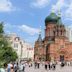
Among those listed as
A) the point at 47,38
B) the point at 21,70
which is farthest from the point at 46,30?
the point at 21,70

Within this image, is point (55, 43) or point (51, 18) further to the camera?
point (51, 18)

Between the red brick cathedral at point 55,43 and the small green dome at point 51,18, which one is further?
the small green dome at point 51,18

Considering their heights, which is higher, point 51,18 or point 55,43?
point 51,18

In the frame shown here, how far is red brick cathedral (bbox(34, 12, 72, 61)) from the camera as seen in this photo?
114 m

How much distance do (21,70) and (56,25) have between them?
316 ft

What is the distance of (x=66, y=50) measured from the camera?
11519 cm

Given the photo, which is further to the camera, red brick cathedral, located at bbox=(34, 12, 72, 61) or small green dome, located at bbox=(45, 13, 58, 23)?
small green dome, located at bbox=(45, 13, 58, 23)

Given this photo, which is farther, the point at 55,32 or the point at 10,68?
the point at 55,32

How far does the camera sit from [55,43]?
116 metres

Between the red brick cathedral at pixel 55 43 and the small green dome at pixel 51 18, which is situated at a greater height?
the small green dome at pixel 51 18

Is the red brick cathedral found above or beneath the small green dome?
beneath

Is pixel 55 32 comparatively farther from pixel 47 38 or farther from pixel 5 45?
pixel 5 45

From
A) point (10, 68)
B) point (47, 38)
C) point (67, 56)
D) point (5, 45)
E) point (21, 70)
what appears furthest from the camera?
point (47, 38)

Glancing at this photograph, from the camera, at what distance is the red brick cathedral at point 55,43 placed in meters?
114
